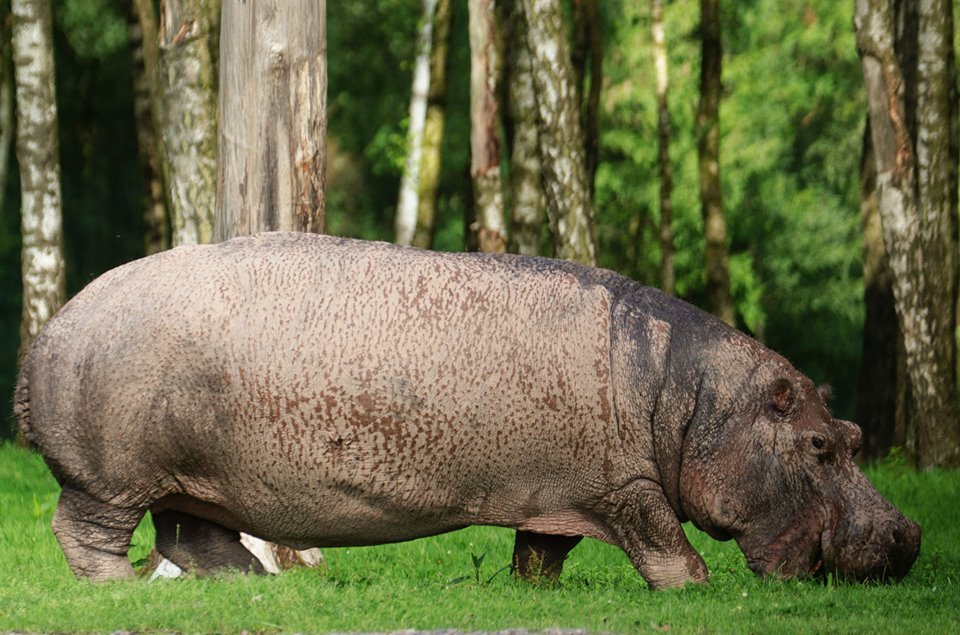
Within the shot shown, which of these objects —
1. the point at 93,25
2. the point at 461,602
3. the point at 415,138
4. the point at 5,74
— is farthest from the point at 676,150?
the point at 461,602

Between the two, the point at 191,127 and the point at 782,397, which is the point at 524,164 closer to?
the point at 191,127

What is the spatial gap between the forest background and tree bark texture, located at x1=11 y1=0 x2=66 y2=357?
1426 centimetres

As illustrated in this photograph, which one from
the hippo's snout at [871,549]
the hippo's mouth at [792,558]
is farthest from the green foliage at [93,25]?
the hippo's snout at [871,549]

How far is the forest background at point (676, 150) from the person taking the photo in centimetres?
3247

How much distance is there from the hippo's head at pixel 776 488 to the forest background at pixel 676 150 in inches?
894

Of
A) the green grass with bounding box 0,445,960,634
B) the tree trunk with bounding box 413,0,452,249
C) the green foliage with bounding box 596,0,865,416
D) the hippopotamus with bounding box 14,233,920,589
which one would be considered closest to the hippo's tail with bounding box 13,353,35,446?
the hippopotamus with bounding box 14,233,920,589

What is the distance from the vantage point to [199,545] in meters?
8.23

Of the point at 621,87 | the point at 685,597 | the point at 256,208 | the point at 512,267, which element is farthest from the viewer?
the point at 621,87

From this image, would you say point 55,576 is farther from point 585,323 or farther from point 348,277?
point 585,323

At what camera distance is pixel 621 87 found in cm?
3441

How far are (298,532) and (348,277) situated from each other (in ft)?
4.17

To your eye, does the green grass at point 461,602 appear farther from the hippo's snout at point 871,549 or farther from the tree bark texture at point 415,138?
the tree bark texture at point 415,138

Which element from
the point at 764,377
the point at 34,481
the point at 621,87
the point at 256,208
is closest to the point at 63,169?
the point at 621,87

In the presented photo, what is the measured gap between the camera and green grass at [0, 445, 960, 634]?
6.57m
